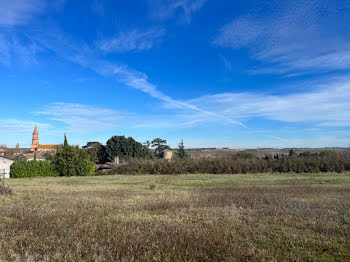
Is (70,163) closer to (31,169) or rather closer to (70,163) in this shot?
(70,163)

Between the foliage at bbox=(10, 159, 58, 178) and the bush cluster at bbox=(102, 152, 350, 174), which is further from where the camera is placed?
the bush cluster at bbox=(102, 152, 350, 174)

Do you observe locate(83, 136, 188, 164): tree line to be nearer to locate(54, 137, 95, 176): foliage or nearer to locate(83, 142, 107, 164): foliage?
locate(83, 142, 107, 164): foliage

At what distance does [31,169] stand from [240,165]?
1123 inches

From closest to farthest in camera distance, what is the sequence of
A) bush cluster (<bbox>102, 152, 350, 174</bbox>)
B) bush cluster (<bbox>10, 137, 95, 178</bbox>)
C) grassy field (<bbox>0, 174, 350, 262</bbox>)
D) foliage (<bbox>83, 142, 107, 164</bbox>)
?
1. grassy field (<bbox>0, 174, 350, 262</bbox>)
2. bush cluster (<bbox>102, 152, 350, 174</bbox>)
3. bush cluster (<bbox>10, 137, 95, 178</bbox>)
4. foliage (<bbox>83, 142, 107, 164</bbox>)

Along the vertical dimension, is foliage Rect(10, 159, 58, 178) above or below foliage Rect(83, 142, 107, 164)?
below

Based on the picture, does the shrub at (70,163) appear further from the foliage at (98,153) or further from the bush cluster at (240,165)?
the foliage at (98,153)

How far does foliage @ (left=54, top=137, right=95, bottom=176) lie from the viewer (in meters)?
36.2

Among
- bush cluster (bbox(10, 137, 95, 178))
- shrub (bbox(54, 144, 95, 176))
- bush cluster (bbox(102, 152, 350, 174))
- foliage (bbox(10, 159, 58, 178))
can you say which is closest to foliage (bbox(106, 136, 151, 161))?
bush cluster (bbox(102, 152, 350, 174))

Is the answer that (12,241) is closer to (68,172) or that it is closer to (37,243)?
(37,243)

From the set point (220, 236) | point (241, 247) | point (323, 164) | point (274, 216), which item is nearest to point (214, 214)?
point (274, 216)

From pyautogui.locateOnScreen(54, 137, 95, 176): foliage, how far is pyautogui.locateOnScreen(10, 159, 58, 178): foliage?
3.26ft

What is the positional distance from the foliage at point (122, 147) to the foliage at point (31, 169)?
1720cm

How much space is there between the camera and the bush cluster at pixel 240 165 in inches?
1353

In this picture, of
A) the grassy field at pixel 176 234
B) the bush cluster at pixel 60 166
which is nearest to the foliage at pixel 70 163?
the bush cluster at pixel 60 166
